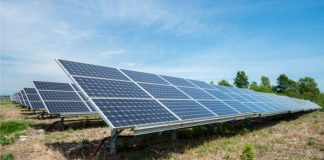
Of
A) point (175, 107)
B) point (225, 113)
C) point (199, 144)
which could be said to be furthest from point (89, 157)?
point (225, 113)

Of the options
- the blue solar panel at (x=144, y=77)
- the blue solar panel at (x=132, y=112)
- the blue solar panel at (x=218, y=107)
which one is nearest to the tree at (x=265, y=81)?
the blue solar panel at (x=218, y=107)

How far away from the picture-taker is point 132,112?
9547 millimetres

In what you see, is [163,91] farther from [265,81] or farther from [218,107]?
[265,81]

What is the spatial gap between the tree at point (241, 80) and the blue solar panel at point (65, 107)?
93.2 meters

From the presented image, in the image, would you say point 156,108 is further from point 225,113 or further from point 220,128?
point 220,128

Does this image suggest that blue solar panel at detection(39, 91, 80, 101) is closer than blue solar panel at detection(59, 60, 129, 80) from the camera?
No

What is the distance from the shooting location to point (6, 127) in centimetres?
1719

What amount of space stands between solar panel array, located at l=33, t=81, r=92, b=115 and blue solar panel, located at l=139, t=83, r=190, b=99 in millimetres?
7085

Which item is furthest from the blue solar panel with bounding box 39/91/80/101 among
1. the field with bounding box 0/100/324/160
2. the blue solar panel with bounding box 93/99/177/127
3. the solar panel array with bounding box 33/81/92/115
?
the blue solar panel with bounding box 93/99/177/127

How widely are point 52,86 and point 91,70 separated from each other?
14.1m

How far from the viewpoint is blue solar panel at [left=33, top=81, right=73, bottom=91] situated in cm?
2381

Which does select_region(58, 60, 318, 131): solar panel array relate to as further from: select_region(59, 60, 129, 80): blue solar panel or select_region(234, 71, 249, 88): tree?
select_region(234, 71, 249, 88): tree

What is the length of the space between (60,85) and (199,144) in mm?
17239

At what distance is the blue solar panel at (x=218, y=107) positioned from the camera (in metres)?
14.1
